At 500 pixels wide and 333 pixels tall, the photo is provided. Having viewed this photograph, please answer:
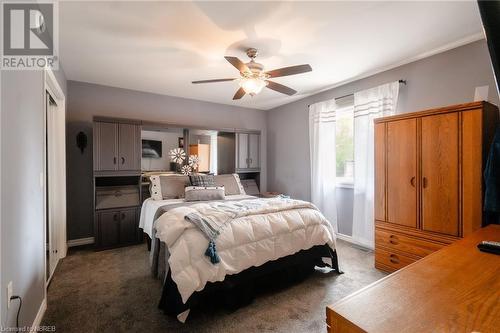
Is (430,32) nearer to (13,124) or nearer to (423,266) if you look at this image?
(423,266)

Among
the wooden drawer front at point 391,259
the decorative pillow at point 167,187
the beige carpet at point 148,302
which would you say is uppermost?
the decorative pillow at point 167,187

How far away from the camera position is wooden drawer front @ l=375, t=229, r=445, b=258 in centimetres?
232

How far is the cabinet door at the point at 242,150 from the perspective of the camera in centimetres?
466

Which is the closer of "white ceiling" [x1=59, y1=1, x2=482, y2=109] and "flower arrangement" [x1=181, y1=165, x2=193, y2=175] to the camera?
"white ceiling" [x1=59, y1=1, x2=482, y2=109]

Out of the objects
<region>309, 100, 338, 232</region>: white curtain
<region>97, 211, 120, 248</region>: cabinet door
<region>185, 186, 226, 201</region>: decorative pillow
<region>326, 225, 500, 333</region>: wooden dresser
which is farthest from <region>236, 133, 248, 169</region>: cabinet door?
<region>326, 225, 500, 333</region>: wooden dresser

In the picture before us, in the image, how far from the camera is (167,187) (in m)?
3.64

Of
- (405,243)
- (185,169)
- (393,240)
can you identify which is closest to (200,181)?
(185,169)

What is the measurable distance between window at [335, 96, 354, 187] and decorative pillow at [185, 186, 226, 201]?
77.3 inches

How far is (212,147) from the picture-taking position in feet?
15.8

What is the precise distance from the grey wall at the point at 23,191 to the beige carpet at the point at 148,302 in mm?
334

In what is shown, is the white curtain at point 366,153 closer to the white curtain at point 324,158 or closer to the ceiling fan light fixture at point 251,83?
the white curtain at point 324,158

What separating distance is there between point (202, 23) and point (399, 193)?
2647 mm

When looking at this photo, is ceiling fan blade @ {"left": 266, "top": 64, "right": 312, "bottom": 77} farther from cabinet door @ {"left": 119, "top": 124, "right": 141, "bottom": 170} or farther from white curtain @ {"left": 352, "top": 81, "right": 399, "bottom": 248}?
cabinet door @ {"left": 119, "top": 124, "right": 141, "bottom": 170}

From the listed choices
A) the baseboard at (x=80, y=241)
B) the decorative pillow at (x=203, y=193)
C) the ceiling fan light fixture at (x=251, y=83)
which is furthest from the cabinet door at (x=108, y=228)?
the ceiling fan light fixture at (x=251, y=83)
